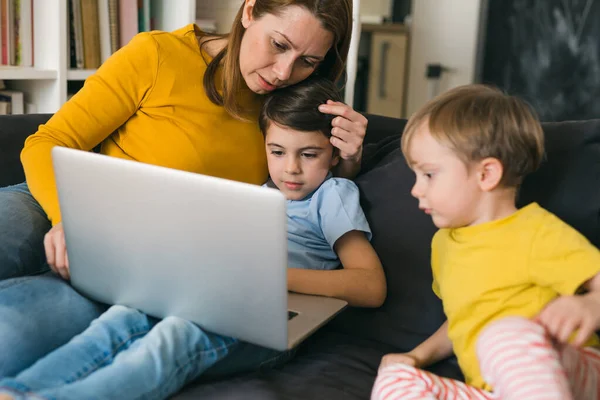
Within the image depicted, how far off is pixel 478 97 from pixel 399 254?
0.37 metres

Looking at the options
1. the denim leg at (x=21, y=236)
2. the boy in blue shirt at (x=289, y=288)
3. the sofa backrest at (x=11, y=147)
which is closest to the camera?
the boy in blue shirt at (x=289, y=288)

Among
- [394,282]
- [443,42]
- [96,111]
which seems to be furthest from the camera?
[443,42]

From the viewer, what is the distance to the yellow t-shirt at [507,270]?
95cm

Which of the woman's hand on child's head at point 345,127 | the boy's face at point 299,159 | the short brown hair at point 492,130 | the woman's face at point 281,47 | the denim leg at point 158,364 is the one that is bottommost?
the denim leg at point 158,364

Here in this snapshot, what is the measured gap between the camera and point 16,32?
2260mm

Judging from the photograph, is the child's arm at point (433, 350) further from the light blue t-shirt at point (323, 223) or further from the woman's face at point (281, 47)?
the woman's face at point (281, 47)

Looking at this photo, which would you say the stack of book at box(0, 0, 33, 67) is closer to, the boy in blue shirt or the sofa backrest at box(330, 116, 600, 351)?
the boy in blue shirt

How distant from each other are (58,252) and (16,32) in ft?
4.40

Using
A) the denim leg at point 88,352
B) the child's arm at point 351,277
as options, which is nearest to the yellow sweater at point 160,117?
the child's arm at point 351,277

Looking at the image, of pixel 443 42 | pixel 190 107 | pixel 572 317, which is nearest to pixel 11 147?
pixel 190 107

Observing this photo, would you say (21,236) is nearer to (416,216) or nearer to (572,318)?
(416,216)

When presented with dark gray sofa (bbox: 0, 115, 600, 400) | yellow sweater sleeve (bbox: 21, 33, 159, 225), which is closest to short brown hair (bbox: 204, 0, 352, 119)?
→ yellow sweater sleeve (bbox: 21, 33, 159, 225)

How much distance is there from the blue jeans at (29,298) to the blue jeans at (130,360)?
0.28 ft

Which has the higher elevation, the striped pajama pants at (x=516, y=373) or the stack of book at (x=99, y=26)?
the stack of book at (x=99, y=26)
